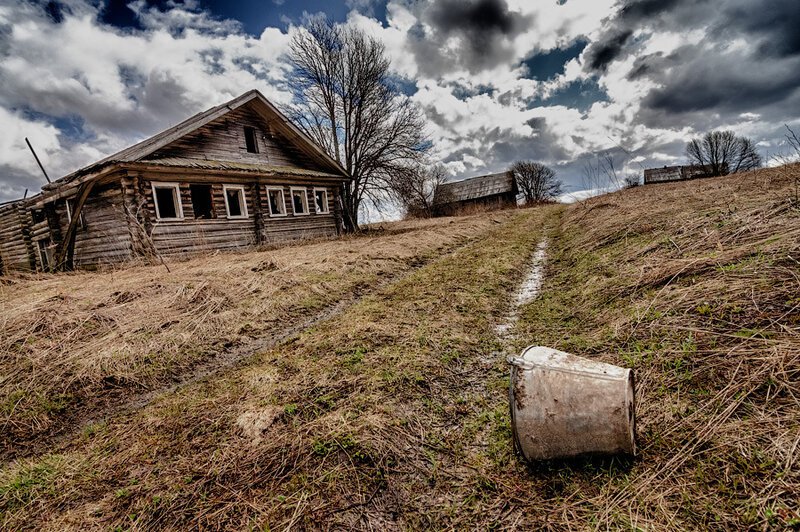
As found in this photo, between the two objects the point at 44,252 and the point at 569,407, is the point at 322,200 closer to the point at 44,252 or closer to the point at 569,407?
the point at 44,252

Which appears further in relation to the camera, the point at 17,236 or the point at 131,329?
the point at 17,236

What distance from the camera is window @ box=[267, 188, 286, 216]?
15483 mm

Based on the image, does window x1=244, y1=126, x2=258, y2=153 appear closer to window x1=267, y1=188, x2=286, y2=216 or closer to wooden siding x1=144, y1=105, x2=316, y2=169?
wooden siding x1=144, y1=105, x2=316, y2=169

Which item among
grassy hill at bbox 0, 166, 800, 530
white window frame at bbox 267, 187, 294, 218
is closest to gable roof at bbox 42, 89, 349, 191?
white window frame at bbox 267, 187, 294, 218

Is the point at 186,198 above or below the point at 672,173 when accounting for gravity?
below

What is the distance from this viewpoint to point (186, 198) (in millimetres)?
12312

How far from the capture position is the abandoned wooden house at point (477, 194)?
127 ft

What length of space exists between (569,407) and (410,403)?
124cm

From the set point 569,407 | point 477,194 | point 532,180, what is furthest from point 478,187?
point 569,407

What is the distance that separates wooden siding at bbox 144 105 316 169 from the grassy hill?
9.86 metres

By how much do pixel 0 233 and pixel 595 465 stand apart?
24.0 meters

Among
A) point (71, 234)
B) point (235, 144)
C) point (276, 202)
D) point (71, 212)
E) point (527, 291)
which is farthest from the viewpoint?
point (276, 202)

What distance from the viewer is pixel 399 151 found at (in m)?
20.9

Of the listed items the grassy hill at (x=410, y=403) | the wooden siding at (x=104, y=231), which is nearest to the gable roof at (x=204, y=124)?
the wooden siding at (x=104, y=231)
